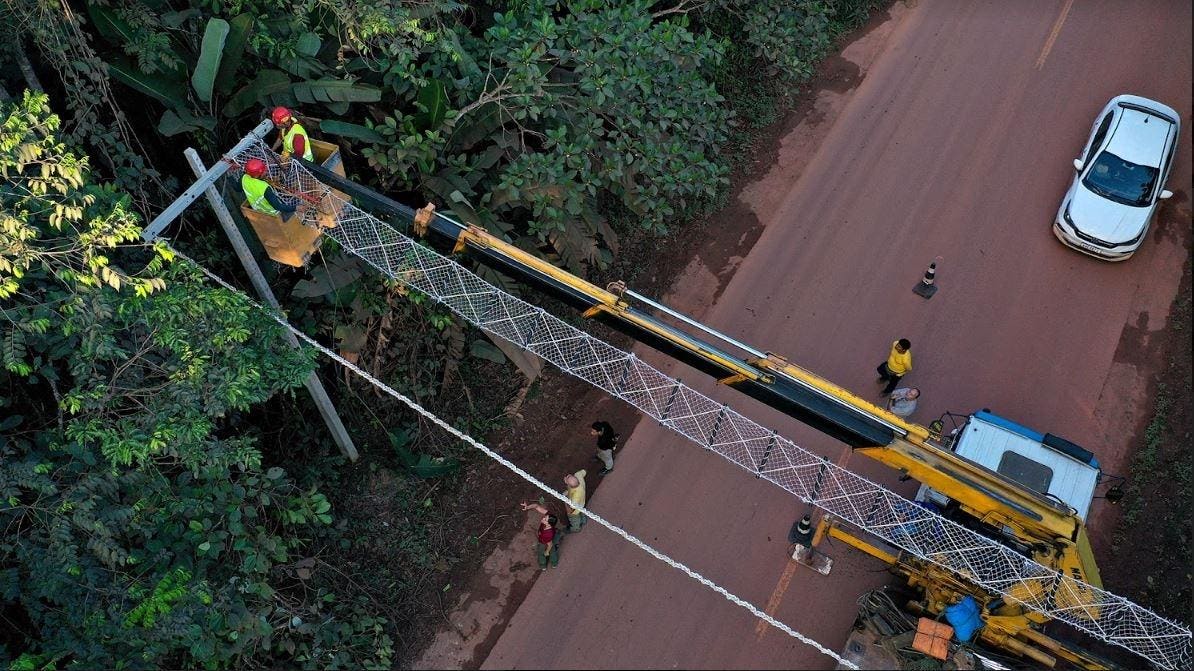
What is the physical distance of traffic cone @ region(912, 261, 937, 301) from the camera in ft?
41.2

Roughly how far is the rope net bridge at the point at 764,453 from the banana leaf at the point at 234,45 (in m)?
1.81

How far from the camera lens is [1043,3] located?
17.0 metres

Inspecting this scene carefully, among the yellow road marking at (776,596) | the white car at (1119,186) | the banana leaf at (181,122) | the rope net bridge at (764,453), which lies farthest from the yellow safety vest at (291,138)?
the white car at (1119,186)

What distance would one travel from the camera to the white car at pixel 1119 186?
12797mm

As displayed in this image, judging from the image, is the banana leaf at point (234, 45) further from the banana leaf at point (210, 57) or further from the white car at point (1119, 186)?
the white car at point (1119, 186)

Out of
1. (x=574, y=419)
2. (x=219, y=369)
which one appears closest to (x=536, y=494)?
Answer: (x=574, y=419)

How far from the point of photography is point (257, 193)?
24.6 feet

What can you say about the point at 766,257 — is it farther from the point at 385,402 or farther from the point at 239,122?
the point at 239,122

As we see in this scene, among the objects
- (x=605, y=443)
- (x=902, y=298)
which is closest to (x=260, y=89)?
(x=605, y=443)

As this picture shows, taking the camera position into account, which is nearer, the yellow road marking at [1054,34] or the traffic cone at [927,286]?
the traffic cone at [927,286]

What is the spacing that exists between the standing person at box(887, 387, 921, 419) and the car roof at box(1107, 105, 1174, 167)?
5687 millimetres

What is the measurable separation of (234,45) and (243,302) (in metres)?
3.11

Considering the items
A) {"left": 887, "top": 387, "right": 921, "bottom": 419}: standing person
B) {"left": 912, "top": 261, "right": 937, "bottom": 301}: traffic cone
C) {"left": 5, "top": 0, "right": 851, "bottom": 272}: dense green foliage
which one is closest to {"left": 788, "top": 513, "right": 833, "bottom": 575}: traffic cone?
{"left": 887, "top": 387, "right": 921, "bottom": 419}: standing person

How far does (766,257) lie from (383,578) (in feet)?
23.4
